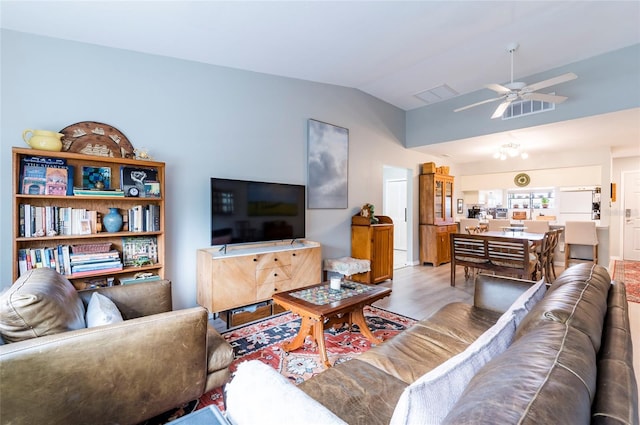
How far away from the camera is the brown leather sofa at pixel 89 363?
1119 mm

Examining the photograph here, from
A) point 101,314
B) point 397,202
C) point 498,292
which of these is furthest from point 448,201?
point 101,314

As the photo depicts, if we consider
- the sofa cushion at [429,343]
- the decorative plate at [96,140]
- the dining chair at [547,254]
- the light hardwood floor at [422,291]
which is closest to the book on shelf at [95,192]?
the decorative plate at [96,140]

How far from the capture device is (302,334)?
2.29 meters

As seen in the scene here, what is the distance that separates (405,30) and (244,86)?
1903mm

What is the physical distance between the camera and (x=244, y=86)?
3447 millimetres

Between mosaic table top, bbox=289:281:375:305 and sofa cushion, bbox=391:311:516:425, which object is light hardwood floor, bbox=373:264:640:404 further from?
sofa cushion, bbox=391:311:516:425

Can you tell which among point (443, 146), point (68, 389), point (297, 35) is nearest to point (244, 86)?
point (297, 35)

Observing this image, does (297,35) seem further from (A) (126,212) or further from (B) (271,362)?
(B) (271,362)

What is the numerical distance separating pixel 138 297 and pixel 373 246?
3.23 m

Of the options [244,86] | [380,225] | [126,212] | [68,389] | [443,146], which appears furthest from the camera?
[443,146]

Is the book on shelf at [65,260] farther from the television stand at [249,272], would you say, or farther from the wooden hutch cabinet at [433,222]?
the wooden hutch cabinet at [433,222]

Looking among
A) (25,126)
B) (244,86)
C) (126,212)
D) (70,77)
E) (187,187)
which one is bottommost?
(126,212)

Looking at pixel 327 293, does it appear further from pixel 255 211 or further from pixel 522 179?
pixel 522 179

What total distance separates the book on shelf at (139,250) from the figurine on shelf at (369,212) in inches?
119
